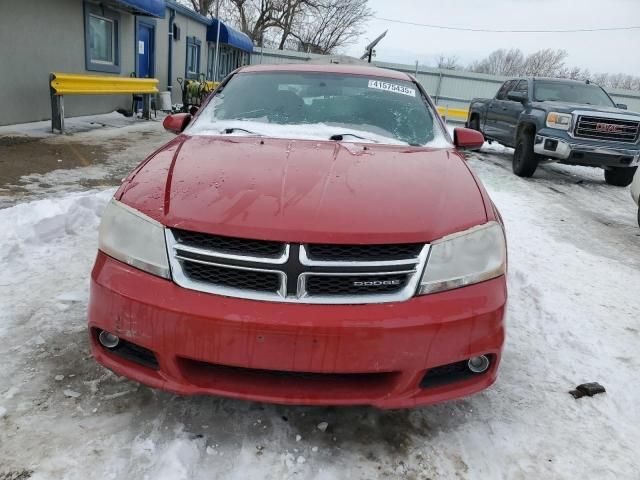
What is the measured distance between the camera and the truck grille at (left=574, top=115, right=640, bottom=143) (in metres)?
7.97

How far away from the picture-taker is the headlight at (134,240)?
193cm

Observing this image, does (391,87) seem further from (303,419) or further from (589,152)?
(589,152)

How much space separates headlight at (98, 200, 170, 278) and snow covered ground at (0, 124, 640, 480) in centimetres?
68

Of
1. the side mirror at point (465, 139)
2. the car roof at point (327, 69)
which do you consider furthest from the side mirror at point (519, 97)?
the side mirror at point (465, 139)

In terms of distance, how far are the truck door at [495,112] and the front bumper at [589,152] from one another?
2675 mm

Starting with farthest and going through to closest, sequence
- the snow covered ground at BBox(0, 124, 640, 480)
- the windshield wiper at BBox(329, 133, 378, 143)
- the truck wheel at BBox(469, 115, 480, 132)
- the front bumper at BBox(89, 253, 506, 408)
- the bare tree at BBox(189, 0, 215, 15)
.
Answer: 1. the bare tree at BBox(189, 0, 215, 15)
2. the truck wheel at BBox(469, 115, 480, 132)
3. the windshield wiper at BBox(329, 133, 378, 143)
4. the snow covered ground at BBox(0, 124, 640, 480)
5. the front bumper at BBox(89, 253, 506, 408)

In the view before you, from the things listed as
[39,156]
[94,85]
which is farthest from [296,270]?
[94,85]

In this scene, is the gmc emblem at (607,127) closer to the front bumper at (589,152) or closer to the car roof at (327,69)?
the front bumper at (589,152)

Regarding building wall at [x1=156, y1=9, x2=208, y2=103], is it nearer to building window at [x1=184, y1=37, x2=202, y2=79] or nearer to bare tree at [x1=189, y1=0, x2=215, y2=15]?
building window at [x1=184, y1=37, x2=202, y2=79]

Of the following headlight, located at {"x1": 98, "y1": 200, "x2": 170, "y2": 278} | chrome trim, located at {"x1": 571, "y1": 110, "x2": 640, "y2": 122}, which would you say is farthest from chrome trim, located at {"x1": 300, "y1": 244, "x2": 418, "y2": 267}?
chrome trim, located at {"x1": 571, "y1": 110, "x2": 640, "y2": 122}

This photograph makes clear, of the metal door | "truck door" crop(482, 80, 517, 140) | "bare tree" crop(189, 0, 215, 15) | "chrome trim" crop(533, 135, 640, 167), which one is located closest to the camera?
"chrome trim" crop(533, 135, 640, 167)

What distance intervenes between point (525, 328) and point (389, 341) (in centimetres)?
173

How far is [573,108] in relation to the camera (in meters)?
8.15

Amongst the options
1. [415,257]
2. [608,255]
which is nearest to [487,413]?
[415,257]
